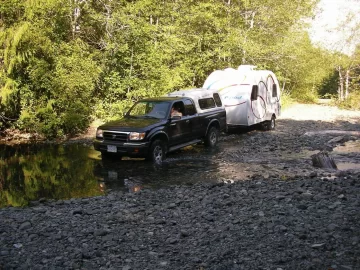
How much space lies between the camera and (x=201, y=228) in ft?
20.0

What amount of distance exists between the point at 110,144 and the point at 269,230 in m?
6.86

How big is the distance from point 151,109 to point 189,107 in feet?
4.92

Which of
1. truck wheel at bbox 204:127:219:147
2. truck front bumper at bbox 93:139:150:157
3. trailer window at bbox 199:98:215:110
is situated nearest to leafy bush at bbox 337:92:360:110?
truck wheel at bbox 204:127:219:147

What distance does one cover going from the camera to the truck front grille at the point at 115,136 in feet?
37.4

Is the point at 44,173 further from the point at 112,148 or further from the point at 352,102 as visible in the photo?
the point at 352,102

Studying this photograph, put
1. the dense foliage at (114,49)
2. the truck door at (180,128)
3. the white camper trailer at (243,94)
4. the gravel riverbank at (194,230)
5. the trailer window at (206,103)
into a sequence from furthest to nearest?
the white camper trailer at (243,94) → the dense foliage at (114,49) → the trailer window at (206,103) → the truck door at (180,128) → the gravel riverbank at (194,230)

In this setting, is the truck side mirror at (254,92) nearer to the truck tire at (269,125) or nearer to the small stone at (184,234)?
the truck tire at (269,125)

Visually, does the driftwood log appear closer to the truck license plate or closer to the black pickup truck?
the black pickup truck

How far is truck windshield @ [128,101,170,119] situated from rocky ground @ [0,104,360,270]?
150 inches

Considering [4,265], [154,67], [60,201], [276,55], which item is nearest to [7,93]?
[154,67]

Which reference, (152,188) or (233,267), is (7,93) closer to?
(152,188)

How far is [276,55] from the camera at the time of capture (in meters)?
26.3

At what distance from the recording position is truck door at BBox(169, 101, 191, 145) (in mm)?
12438

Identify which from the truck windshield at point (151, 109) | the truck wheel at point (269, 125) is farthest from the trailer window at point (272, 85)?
the truck windshield at point (151, 109)
